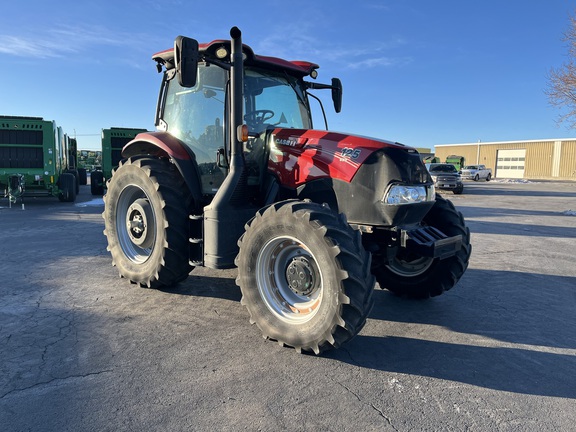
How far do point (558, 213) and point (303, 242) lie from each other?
48.8 feet

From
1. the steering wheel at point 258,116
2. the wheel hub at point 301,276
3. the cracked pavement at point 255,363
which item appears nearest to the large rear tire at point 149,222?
the cracked pavement at point 255,363

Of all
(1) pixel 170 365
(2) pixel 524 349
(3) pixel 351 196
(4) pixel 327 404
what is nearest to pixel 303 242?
(3) pixel 351 196

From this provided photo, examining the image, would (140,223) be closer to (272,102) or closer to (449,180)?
(272,102)

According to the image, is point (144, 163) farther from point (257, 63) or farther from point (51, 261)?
point (51, 261)

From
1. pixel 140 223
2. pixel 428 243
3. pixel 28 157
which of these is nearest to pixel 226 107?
pixel 140 223

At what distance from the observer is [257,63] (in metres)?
4.38

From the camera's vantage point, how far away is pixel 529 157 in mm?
54000

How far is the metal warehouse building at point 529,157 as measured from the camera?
51031 millimetres

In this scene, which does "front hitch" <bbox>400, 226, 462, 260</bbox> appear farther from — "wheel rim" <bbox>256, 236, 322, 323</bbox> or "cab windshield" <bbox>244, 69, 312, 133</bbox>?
"cab windshield" <bbox>244, 69, 312, 133</bbox>

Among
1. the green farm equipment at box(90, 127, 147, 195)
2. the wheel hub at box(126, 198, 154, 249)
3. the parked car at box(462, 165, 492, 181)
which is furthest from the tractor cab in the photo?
the parked car at box(462, 165, 492, 181)

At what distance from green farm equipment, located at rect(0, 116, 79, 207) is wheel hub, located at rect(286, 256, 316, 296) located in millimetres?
12968

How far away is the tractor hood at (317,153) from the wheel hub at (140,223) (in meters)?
1.68

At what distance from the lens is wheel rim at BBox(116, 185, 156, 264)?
15.8 feet

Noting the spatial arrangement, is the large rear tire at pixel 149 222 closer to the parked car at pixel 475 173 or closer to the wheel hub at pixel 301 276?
the wheel hub at pixel 301 276
